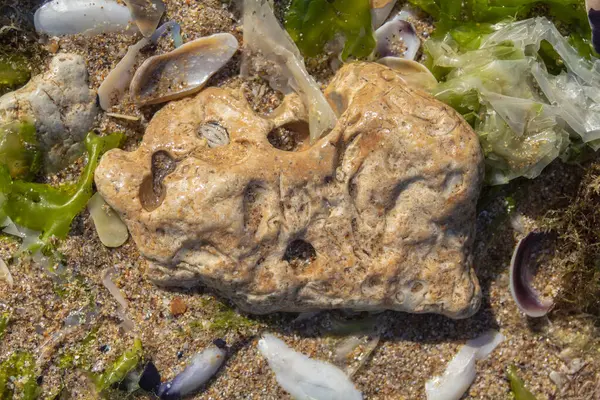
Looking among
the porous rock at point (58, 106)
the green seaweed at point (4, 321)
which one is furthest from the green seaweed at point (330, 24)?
the green seaweed at point (4, 321)

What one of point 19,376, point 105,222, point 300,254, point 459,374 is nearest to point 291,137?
point 300,254

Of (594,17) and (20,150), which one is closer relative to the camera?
(594,17)

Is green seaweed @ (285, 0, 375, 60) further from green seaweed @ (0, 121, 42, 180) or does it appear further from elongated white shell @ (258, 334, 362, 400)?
elongated white shell @ (258, 334, 362, 400)

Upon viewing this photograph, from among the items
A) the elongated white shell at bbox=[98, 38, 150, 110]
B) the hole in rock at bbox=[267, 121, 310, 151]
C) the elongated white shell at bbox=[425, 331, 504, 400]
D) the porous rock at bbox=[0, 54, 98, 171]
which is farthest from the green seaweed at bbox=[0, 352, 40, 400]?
the elongated white shell at bbox=[425, 331, 504, 400]

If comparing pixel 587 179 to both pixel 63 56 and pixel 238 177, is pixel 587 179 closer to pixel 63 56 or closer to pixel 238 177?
pixel 238 177

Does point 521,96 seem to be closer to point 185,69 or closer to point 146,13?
point 185,69
